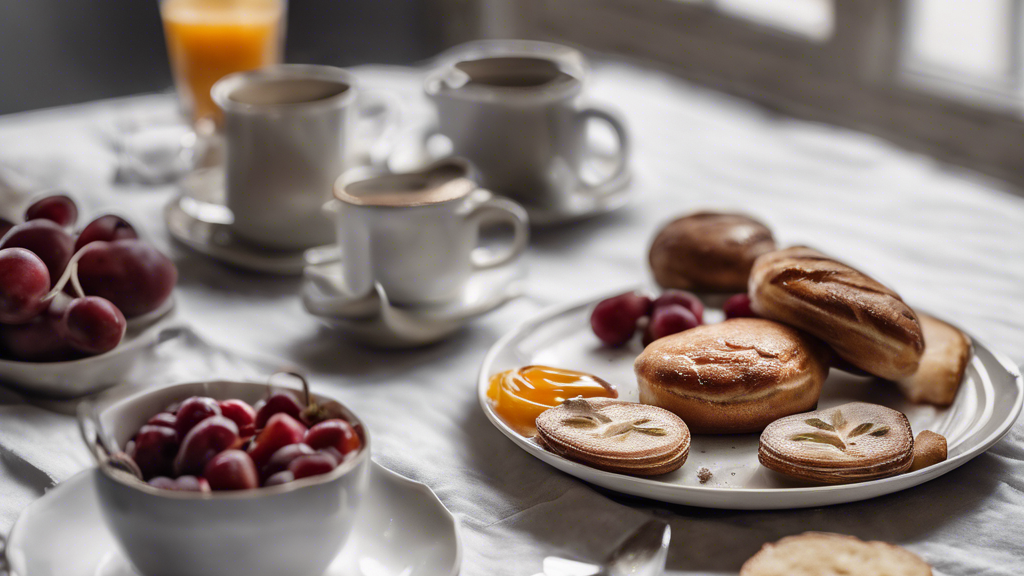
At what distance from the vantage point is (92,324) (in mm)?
709

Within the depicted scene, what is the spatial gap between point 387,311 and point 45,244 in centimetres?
28

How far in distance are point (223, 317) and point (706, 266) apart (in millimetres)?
486

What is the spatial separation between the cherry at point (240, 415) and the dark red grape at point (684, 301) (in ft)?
1.31

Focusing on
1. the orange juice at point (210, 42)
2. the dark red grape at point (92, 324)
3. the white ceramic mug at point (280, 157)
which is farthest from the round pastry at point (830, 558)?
the orange juice at point (210, 42)

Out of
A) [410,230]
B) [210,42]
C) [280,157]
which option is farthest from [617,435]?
[210,42]

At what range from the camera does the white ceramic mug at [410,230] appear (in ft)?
2.75

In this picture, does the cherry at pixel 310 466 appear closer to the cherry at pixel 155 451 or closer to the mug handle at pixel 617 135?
the cherry at pixel 155 451

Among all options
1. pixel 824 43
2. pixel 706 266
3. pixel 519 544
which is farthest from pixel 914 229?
pixel 824 43

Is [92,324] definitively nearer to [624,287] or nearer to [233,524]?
[233,524]

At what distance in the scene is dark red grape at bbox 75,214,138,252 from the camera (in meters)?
0.79

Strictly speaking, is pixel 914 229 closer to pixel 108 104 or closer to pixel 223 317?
pixel 223 317

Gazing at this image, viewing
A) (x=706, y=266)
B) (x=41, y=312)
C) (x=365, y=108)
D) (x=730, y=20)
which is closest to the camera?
(x=41, y=312)

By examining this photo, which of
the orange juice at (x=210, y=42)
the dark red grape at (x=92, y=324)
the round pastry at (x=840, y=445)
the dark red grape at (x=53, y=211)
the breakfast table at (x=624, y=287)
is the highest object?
the orange juice at (x=210, y=42)

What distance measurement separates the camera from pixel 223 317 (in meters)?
0.94
